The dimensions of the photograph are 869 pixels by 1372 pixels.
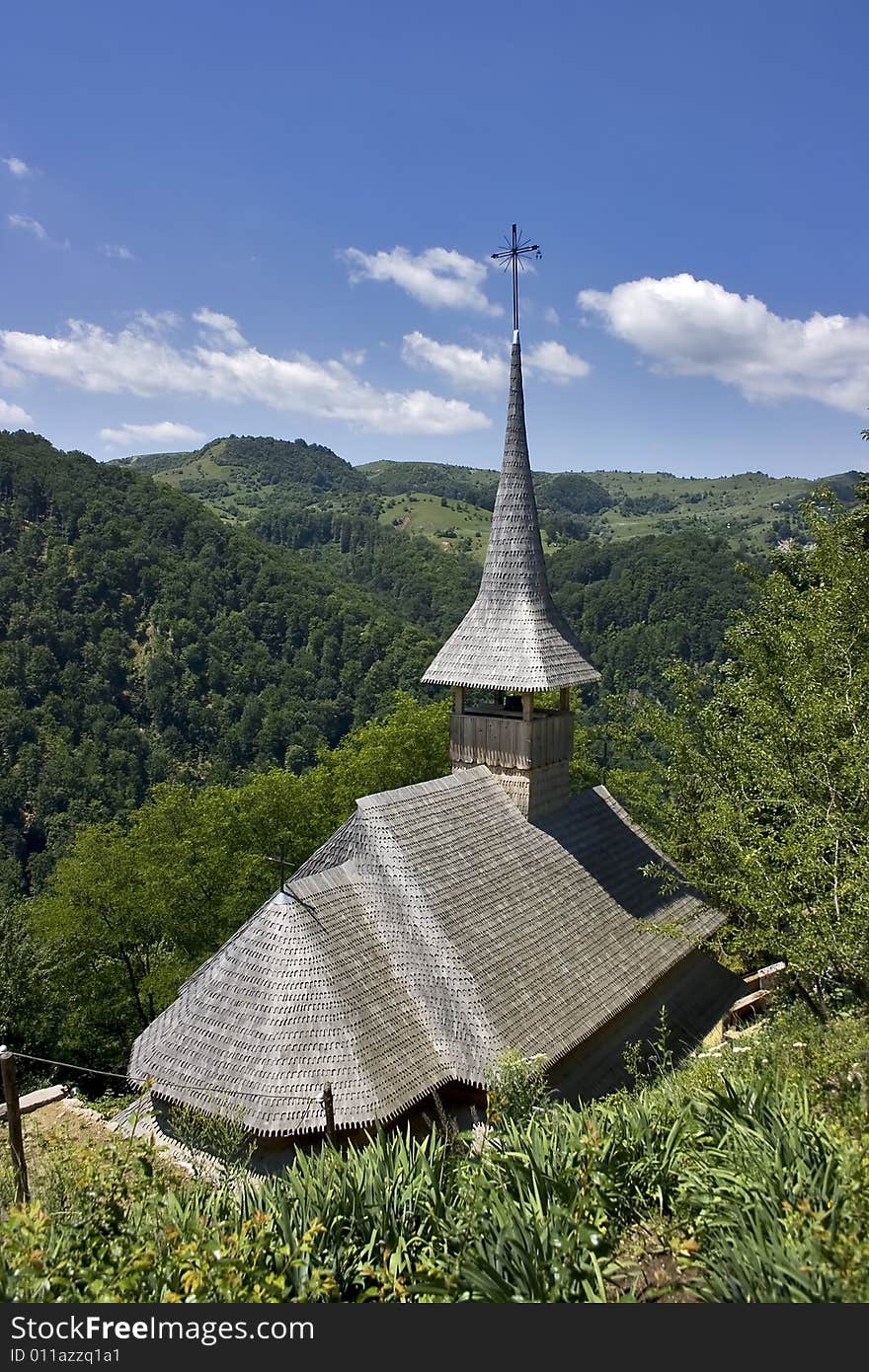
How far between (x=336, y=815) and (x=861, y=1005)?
64.2ft

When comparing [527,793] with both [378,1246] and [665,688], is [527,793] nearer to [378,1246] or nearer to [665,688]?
[378,1246]

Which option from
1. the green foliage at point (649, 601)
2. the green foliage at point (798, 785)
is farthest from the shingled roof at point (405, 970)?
the green foliage at point (649, 601)

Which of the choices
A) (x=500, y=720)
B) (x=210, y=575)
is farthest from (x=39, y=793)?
(x=500, y=720)

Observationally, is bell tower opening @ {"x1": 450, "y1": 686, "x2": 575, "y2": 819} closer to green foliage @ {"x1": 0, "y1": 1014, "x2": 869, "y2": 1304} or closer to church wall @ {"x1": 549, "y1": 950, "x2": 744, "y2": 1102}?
church wall @ {"x1": 549, "y1": 950, "x2": 744, "y2": 1102}

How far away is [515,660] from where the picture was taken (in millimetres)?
16062

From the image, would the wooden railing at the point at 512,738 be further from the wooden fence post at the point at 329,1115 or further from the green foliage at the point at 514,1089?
the wooden fence post at the point at 329,1115

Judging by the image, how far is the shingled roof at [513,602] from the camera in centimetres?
1636

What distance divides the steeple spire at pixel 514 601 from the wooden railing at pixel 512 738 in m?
0.90

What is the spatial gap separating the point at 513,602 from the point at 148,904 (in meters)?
14.3

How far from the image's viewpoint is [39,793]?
6206 centimetres

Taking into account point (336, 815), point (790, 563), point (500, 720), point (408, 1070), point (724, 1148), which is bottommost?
point (336, 815)

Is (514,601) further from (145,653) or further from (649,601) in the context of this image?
(649,601)

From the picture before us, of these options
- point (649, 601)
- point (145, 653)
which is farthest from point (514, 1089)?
point (649, 601)

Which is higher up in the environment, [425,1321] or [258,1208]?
[425,1321]
